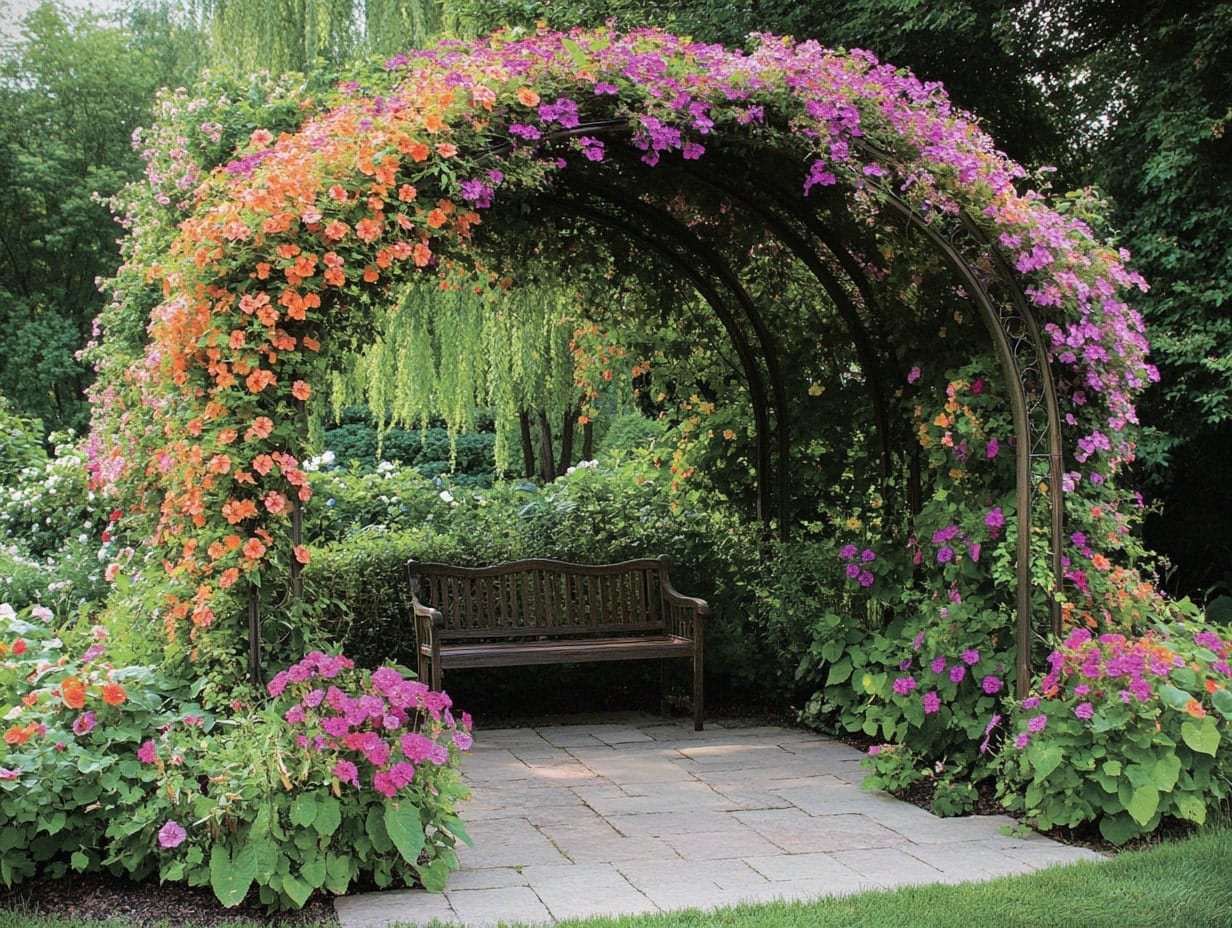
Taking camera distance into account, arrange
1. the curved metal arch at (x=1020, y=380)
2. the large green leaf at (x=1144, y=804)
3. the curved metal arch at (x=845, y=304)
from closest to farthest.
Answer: the large green leaf at (x=1144, y=804) < the curved metal arch at (x=1020, y=380) < the curved metal arch at (x=845, y=304)

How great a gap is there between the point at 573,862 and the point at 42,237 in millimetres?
20739

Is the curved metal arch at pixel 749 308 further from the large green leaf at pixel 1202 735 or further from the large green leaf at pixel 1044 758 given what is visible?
the large green leaf at pixel 1202 735

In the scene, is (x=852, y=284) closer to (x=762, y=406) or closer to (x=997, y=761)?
(x=762, y=406)

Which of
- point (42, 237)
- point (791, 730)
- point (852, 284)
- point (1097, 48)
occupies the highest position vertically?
point (42, 237)

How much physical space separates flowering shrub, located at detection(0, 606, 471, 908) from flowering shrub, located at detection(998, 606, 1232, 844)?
1934 millimetres

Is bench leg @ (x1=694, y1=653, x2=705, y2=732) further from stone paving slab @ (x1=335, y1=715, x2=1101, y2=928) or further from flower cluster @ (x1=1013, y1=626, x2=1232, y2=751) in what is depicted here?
flower cluster @ (x1=1013, y1=626, x2=1232, y2=751)

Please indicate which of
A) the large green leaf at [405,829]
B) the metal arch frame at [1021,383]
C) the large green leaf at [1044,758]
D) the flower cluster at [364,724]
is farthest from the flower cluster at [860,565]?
the large green leaf at [405,829]

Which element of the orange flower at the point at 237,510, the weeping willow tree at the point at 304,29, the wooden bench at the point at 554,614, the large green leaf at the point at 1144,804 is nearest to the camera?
the orange flower at the point at 237,510

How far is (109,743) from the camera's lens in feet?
10.8

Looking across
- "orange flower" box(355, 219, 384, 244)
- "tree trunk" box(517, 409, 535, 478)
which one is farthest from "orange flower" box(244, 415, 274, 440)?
"tree trunk" box(517, 409, 535, 478)

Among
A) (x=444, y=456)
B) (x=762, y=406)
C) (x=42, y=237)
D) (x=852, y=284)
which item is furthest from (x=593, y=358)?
(x=42, y=237)

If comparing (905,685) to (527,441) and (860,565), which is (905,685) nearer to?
(860,565)

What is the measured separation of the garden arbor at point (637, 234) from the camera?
3.49m

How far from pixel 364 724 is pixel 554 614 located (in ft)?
8.93
